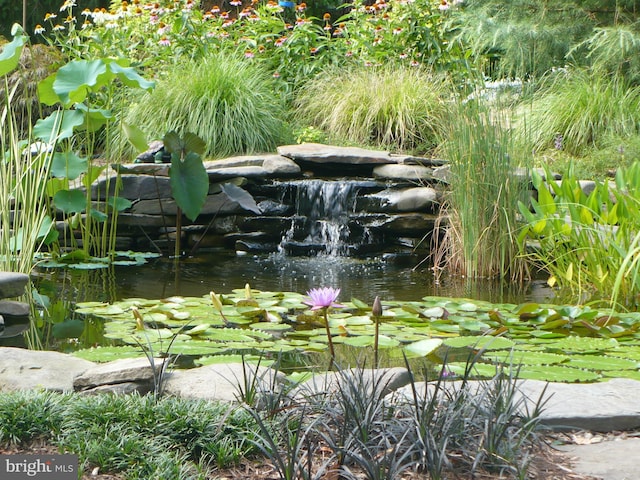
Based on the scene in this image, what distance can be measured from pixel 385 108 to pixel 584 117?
74.0 inches

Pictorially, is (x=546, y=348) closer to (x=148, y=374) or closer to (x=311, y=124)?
(x=148, y=374)

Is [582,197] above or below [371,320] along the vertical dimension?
above

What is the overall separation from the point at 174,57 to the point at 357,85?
81.3 inches

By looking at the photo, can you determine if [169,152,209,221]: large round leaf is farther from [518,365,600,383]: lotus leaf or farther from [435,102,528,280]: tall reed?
[518,365,600,383]: lotus leaf

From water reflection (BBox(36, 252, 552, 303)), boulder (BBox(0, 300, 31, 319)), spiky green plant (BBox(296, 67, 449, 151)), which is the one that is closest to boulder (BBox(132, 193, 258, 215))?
water reflection (BBox(36, 252, 552, 303))

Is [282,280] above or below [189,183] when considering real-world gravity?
below

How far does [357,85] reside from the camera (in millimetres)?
8602

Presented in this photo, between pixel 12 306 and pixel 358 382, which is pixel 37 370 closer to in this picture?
pixel 358 382

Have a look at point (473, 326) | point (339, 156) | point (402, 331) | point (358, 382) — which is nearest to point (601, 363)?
point (473, 326)

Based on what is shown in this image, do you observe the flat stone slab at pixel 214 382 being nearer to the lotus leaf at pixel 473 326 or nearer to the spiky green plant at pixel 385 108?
the lotus leaf at pixel 473 326

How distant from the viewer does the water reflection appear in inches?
205

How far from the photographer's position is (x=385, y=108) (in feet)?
27.3

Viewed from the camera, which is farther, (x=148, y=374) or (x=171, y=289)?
(x=171, y=289)

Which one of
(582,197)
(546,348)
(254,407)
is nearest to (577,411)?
(254,407)
